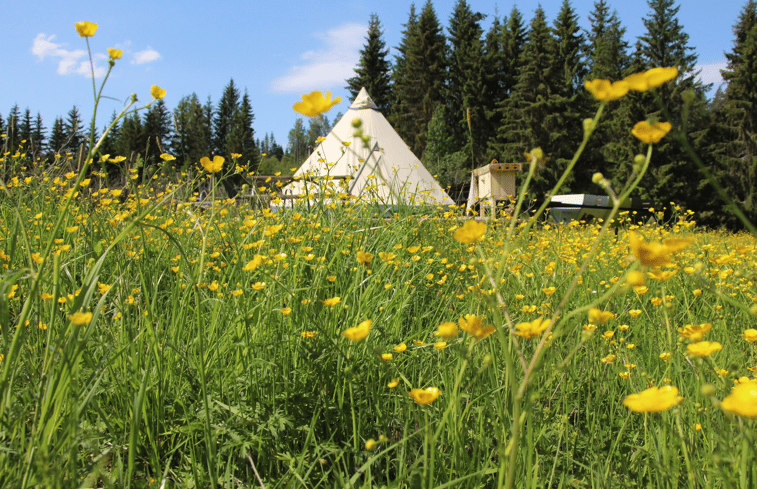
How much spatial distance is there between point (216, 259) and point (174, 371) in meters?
0.94

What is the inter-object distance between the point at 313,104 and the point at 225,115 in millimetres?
46227

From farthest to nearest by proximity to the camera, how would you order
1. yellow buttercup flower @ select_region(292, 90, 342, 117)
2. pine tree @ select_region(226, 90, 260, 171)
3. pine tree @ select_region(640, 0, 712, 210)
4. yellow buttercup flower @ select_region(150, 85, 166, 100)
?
1. pine tree @ select_region(226, 90, 260, 171)
2. pine tree @ select_region(640, 0, 712, 210)
3. yellow buttercup flower @ select_region(150, 85, 166, 100)
4. yellow buttercup flower @ select_region(292, 90, 342, 117)

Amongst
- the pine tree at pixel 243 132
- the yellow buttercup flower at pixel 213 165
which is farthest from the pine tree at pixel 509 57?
the yellow buttercup flower at pixel 213 165

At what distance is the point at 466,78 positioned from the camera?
2552cm

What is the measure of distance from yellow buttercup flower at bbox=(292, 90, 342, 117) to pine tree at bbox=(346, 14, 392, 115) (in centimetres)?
2830

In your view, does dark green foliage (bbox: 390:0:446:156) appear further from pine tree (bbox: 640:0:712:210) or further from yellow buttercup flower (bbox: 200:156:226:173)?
yellow buttercup flower (bbox: 200:156:226:173)

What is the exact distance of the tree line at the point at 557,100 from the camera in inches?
665

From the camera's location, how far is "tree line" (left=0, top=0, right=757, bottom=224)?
16.9 metres

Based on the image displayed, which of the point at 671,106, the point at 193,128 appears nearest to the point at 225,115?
the point at 193,128

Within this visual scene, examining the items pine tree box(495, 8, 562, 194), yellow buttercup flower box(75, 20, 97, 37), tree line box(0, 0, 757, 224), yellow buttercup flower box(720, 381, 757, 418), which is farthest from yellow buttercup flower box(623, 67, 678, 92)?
pine tree box(495, 8, 562, 194)

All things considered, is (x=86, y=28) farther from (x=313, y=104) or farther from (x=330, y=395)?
(x=330, y=395)

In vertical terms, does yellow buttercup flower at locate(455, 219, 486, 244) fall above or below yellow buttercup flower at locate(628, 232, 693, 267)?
above

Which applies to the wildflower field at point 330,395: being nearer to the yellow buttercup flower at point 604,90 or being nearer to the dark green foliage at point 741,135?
the yellow buttercup flower at point 604,90

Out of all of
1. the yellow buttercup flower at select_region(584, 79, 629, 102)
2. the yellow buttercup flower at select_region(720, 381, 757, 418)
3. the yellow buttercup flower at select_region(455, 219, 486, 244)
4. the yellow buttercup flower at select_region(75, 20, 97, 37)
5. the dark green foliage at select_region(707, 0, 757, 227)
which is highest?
the dark green foliage at select_region(707, 0, 757, 227)
